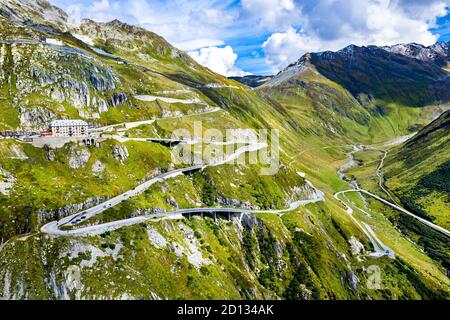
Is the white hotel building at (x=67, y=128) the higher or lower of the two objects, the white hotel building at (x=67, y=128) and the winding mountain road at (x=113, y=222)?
the higher

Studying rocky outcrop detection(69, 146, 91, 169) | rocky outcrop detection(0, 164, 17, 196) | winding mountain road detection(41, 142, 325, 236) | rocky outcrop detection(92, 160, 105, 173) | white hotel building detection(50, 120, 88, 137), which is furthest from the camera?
white hotel building detection(50, 120, 88, 137)

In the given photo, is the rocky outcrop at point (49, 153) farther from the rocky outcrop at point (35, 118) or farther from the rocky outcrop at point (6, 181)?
the rocky outcrop at point (35, 118)

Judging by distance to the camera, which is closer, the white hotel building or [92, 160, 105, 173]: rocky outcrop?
[92, 160, 105, 173]: rocky outcrop

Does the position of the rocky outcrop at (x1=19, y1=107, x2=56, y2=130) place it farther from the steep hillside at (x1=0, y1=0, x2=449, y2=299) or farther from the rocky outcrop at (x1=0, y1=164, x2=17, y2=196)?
the rocky outcrop at (x1=0, y1=164, x2=17, y2=196)

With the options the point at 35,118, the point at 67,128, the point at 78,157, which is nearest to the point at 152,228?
the point at 78,157

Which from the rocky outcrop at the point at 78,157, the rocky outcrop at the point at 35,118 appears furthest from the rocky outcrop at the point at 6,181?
the rocky outcrop at the point at 35,118

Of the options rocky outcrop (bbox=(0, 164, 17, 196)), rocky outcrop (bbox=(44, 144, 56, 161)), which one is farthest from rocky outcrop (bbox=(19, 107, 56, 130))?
rocky outcrop (bbox=(0, 164, 17, 196))
